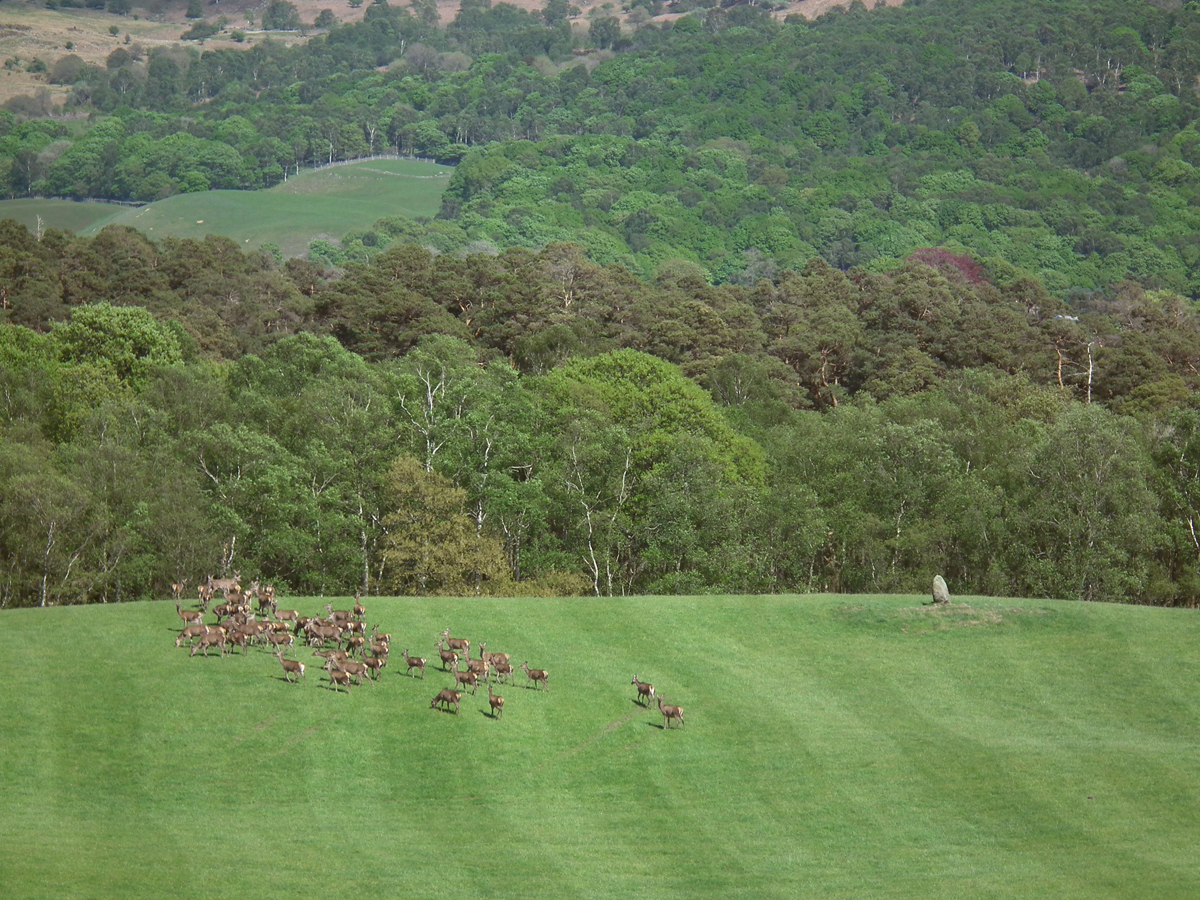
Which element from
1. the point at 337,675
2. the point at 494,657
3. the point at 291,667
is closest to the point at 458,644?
the point at 494,657

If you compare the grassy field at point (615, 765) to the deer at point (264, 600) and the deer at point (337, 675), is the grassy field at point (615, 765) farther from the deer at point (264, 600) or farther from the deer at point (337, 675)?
the deer at point (264, 600)

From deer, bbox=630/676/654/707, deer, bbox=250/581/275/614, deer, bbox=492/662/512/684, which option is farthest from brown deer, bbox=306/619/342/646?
deer, bbox=630/676/654/707

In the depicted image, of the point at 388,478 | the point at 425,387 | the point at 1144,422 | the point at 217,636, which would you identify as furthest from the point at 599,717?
the point at 1144,422

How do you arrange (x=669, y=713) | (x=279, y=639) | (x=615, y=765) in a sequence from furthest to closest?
1. (x=279, y=639)
2. (x=669, y=713)
3. (x=615, y=765)

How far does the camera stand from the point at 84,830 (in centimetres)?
3528

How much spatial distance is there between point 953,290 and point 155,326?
91.4 meters

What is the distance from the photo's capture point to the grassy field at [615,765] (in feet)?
114

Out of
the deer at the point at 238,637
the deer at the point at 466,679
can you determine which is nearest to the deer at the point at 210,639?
the deer at the point at 238,637

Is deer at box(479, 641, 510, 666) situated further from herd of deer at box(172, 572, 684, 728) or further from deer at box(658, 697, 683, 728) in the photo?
deer at box(658, 697, 683, 728)

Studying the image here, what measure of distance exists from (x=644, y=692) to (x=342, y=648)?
397 inches

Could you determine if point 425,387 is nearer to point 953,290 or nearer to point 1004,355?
point 1004,355

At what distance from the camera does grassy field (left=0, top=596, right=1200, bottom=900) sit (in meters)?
34.7

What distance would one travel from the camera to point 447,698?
42.9m

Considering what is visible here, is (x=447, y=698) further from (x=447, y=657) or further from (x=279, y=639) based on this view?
(x=279, y=639)
